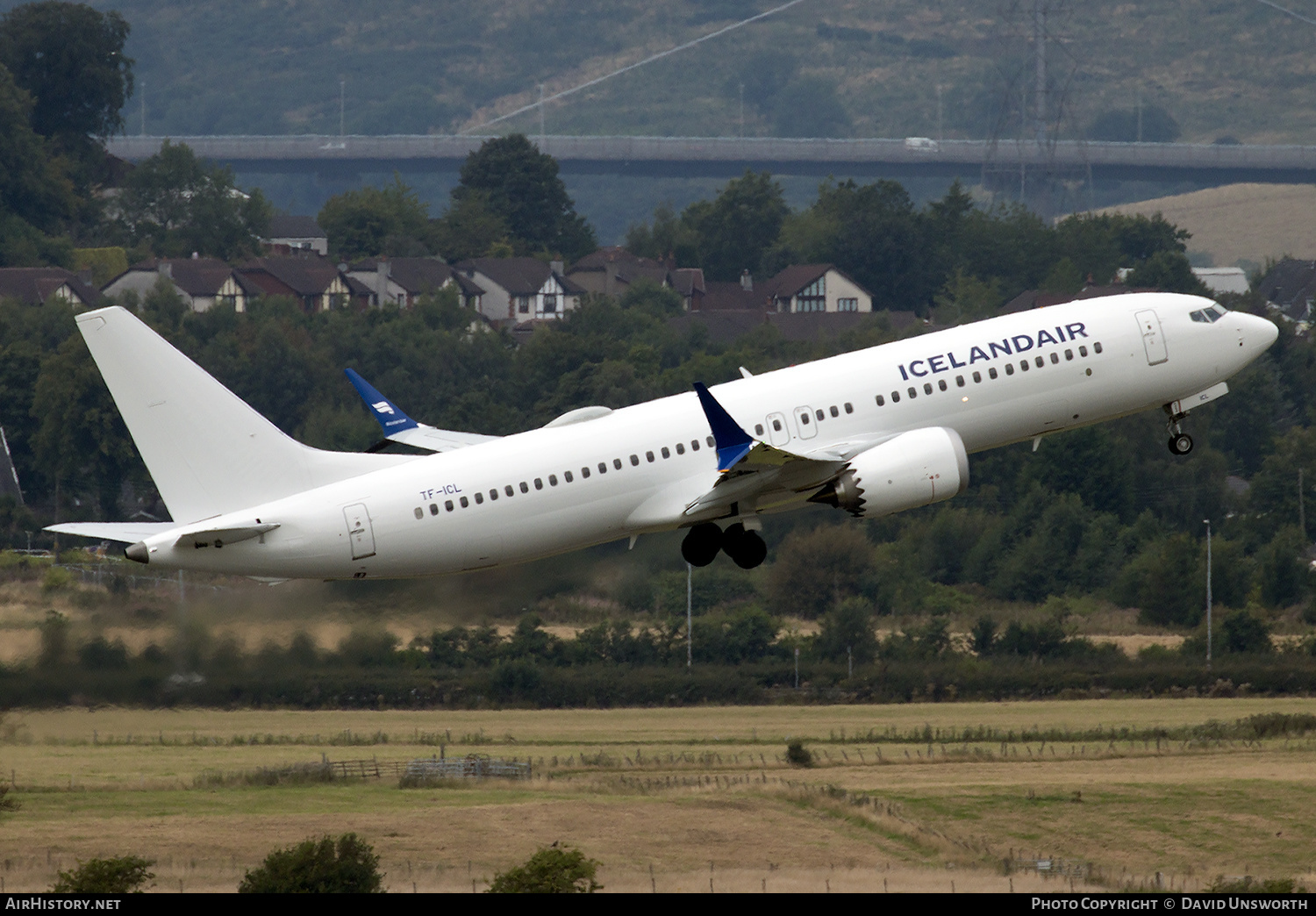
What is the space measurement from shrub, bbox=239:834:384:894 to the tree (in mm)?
5160

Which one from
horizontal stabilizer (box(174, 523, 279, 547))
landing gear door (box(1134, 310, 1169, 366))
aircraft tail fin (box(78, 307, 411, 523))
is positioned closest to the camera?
horizontal stabilizer (box(174, 523, 279, 547))

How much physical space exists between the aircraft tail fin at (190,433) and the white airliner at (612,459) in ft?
0.16

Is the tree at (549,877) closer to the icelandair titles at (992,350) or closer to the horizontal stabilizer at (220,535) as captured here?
the horizontal stabilizer at (220,535)

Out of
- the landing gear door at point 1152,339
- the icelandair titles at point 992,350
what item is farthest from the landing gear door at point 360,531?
the landing gear door at point 1152,339

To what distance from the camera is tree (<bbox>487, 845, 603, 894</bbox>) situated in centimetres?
5919

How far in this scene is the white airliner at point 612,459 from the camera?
5416cm

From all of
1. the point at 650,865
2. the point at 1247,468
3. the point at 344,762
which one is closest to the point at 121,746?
the point at 344,762

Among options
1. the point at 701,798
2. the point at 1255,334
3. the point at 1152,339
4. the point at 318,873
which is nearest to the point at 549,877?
the point at 318,873

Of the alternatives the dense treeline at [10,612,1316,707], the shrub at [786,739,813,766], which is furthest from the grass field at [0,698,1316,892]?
the dense treeline at [10,612,1316,707]

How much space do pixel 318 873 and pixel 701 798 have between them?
72.3 ft

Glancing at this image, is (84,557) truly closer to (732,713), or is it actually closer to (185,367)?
(732,713)

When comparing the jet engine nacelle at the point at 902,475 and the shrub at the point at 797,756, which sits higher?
the jet engine nacelle at the point at 902,475

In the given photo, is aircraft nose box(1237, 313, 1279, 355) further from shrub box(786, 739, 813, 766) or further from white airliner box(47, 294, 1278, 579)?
shrub box(786, 739, 813, 766)

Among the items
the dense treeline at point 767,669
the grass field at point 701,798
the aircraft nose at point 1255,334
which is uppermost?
the aircraft nose at point 1255,334
